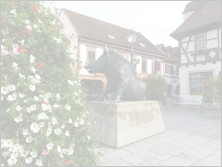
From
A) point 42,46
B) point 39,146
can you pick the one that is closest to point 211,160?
point 39,146

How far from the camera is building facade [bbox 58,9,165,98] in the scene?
17.3 meters

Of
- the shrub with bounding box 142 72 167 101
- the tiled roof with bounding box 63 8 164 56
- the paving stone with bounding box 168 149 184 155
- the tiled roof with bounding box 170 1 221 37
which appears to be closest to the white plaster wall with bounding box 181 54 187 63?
the tiled roof with bounding box 170 1 221 37

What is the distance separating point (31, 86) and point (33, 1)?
117cm

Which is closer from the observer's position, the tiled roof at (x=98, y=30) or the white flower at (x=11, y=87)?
the white flower at (x=11, y=87)

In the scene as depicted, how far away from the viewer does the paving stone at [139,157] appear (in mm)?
2914

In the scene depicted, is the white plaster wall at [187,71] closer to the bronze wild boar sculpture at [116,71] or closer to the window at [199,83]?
the window at [199,83]

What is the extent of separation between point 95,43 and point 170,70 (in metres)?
11.3

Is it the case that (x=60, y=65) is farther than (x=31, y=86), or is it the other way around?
(x=60, y=65)

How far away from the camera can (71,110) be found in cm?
238

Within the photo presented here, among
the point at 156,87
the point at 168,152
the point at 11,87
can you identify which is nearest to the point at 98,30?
the point at 156,87

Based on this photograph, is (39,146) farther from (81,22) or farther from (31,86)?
(81,22)

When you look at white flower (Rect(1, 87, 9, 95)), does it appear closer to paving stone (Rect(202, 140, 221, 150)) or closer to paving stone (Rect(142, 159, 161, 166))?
paving stone (Rect(142, 159, 161, 166))

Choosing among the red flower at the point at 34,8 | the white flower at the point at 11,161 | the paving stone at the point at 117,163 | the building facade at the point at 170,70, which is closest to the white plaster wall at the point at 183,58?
the building facade at the point at 170,70

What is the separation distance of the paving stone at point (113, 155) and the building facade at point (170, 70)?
2077 cm
